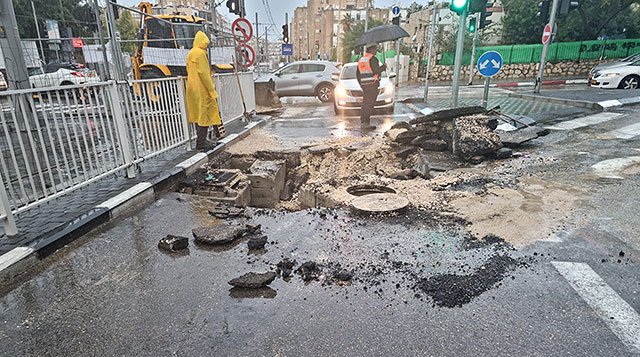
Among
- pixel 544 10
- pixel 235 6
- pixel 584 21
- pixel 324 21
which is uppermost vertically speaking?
pixel 324 21

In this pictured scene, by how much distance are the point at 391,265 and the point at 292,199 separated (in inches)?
131

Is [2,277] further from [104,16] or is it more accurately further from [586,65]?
[586,65]

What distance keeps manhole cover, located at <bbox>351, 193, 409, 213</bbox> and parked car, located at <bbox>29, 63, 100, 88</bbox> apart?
609 cm

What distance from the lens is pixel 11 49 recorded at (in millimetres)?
6848

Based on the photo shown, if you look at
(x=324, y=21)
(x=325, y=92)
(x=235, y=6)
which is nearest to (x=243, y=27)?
(x=235, y=6)

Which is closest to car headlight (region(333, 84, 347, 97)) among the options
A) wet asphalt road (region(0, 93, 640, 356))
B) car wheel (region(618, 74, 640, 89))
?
wet asphalt road (region(0, 93, 640, 356))

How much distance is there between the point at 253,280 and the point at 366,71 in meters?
8.18

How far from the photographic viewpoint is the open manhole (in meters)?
5.12

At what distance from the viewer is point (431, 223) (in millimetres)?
3988

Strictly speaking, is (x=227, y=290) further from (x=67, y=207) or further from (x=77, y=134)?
(x=77, y=134)

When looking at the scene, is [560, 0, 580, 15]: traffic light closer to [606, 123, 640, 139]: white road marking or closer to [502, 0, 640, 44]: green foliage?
[606, 123, 640, 139]: white road marking

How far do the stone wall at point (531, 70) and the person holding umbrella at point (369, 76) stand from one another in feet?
71.4

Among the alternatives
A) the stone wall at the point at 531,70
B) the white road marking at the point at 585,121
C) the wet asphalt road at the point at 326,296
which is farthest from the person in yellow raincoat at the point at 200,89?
the stone wall at the point at 531,70

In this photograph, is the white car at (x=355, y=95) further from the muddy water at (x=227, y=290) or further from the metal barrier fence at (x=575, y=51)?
the metal barrier fence at (x=575, y=51)
